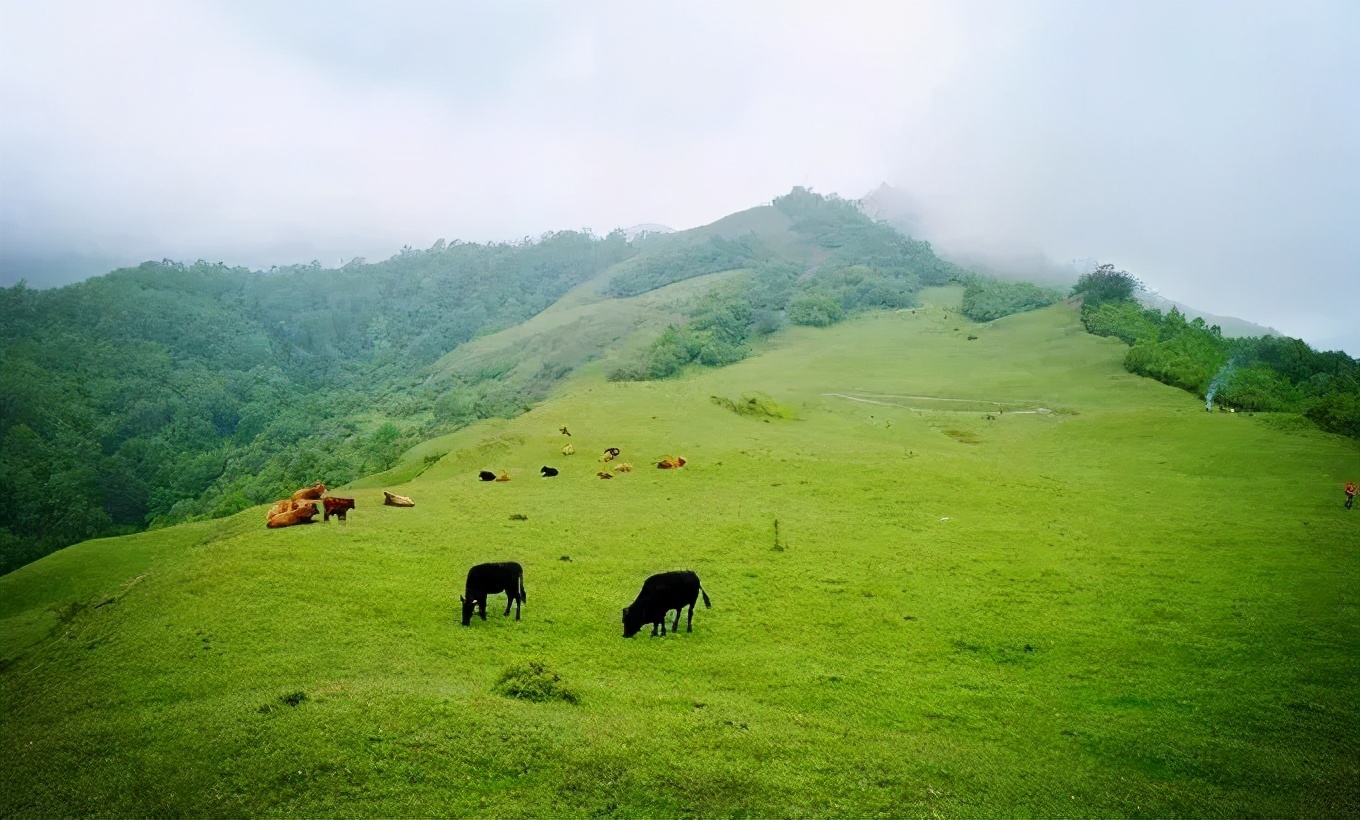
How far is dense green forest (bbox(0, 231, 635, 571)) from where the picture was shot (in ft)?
202

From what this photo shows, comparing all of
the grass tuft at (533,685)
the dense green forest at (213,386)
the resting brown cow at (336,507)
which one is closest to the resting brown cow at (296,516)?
the resting brown cow at (336,507)

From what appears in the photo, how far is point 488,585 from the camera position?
13.3 m

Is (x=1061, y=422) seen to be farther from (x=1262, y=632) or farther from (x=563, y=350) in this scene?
(x=563, y=350)

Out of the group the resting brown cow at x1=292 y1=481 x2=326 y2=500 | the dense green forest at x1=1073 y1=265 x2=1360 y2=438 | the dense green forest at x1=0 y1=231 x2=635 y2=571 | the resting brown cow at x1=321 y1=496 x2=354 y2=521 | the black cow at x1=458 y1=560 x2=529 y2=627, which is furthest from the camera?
the dense green forest at x1=0 y1=231 x2=635 y2=571

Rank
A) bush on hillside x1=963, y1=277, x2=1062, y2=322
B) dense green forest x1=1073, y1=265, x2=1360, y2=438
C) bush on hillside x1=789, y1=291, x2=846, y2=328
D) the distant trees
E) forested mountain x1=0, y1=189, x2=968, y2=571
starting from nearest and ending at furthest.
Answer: dense green forest x1=1073, y1=265, x2=1360, y2=438 < forested mountain x1=0, y1=189, x2=968, y2=571 < the distant trees < bush on hillside x1=963, y1=277, x2=1062, y2=322 < bush on hillside x1=789, y1=291, x2=846, y2=328

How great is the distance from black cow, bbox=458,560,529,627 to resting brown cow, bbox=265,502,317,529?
814 cm

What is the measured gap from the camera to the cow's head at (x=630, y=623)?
13.1 m

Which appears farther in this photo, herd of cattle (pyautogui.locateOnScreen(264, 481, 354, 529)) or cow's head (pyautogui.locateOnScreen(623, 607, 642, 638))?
herd of cattle (pyautogui.locateOnScreen(264, 481, 354, 529))

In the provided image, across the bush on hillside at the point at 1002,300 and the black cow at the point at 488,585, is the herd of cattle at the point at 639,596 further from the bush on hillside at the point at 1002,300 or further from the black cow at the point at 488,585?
the bush on hillside at the point at 1002,300

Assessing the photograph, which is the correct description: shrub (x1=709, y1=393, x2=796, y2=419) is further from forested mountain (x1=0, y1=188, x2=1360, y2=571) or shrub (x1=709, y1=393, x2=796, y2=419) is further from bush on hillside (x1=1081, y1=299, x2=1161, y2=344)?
bush on hillside (x1=1081, y1=299, x2=1161, y2=344)

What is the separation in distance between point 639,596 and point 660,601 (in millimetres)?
438

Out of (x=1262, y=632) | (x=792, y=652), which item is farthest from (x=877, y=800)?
(x=1262, y=632)

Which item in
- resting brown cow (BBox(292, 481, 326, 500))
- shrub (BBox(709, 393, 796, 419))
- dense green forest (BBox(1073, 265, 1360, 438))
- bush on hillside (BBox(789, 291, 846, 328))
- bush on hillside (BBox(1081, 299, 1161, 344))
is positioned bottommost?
resting brown cow (BBox(292, 481, 326, 500))

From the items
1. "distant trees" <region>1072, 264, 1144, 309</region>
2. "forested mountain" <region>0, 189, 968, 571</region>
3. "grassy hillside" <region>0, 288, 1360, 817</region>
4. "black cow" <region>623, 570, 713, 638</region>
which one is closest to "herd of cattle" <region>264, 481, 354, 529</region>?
"grassy hillside" <region>0, 288, 1360, 817</region>
